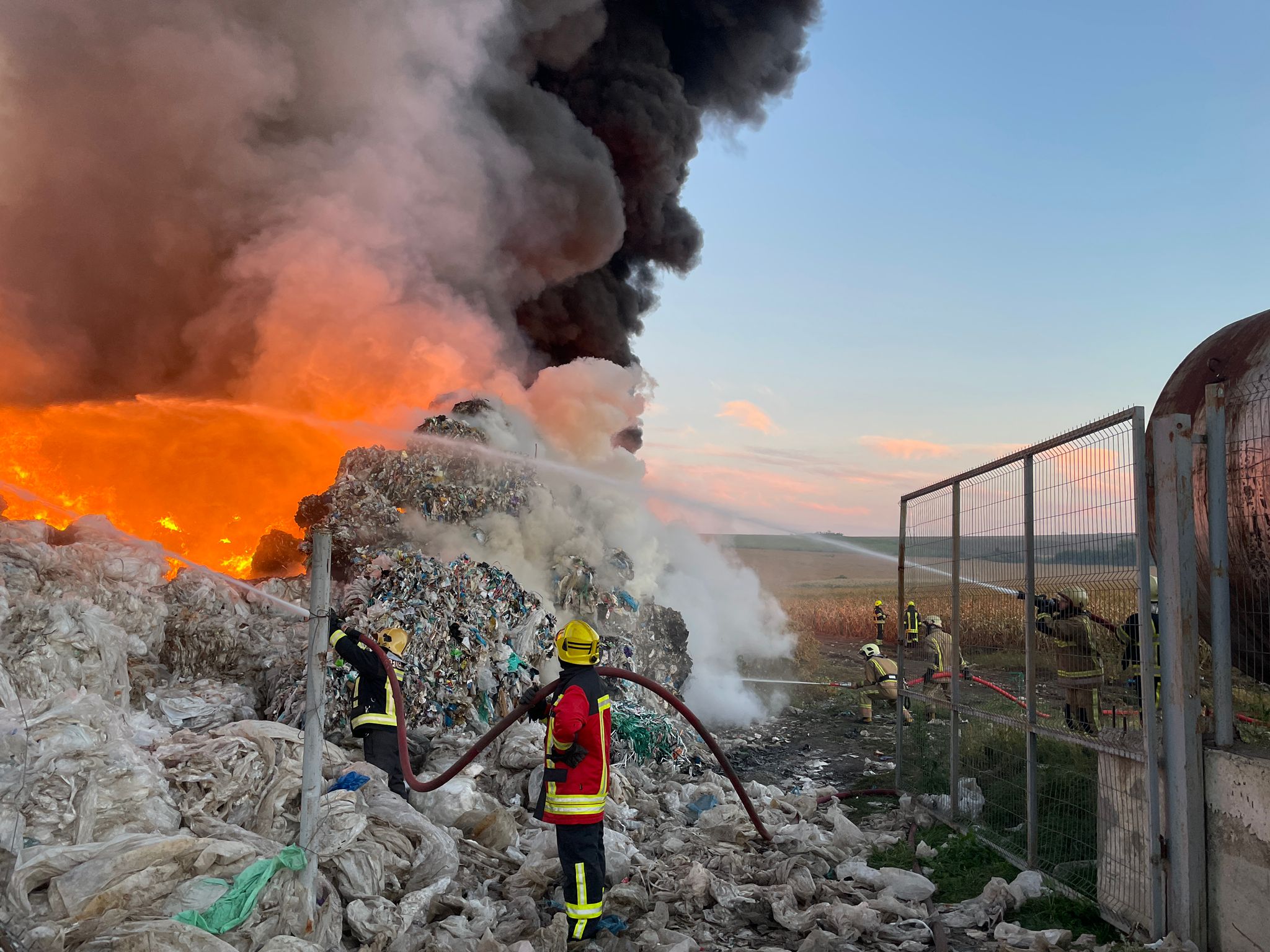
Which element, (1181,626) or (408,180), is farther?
(408,180)

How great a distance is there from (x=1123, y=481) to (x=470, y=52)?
16.8 metres

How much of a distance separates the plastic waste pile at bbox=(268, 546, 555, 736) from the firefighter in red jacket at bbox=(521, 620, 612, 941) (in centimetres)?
358

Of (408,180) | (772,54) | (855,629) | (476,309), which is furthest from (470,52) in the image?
(855,629)

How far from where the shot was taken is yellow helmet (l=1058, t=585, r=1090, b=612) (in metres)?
4.87

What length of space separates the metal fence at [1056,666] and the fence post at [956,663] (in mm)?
15

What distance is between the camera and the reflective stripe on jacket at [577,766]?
177 inches

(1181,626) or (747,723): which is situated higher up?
(1181,626)

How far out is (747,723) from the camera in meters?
11.6

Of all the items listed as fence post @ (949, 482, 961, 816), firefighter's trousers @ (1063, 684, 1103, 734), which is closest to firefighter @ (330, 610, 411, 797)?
fence post @ (949, 482, 961, 816)

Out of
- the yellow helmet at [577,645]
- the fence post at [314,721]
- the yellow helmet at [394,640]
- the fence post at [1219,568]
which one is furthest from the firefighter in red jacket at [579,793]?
the fence post at [1219,568]

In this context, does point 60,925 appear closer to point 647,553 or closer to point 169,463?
point 647,553

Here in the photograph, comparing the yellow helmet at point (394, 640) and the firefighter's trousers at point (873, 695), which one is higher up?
the yellow helmet at point (394, 640)

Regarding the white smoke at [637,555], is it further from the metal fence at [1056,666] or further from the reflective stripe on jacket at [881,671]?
the metal fence at [1056,666]

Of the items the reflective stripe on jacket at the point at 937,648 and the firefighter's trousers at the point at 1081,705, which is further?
the reflective stripe on jacket at the point at 937,648
